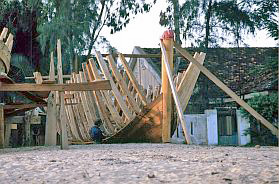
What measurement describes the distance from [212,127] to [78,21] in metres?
7.96


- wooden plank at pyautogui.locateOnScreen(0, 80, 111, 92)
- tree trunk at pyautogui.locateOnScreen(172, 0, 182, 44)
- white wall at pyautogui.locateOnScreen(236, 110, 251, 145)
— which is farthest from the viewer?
tree trunk at pyautogui.locateOnScreen(172, 0, 182, 44)

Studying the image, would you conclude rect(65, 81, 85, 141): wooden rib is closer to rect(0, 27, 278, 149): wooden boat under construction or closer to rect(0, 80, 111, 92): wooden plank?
rect(0, 27, 278, 149): wooden boat under construction

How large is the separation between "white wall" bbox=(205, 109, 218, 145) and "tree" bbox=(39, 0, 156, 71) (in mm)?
6820

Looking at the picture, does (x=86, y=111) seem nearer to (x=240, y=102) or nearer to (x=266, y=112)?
(x=240, y=102)

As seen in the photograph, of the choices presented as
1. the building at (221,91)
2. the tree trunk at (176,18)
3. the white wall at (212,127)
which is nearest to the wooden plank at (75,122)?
the building at (221,91)

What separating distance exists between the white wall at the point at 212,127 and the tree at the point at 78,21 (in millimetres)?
6820

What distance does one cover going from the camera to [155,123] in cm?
1012

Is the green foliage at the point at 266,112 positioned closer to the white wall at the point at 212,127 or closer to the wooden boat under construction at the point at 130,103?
the white wall at the point at 212,127

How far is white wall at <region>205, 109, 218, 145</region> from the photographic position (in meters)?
16.2

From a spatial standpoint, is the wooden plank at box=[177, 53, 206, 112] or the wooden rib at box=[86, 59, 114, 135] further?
the wooden rib at box=[86, 59, 114, 135]

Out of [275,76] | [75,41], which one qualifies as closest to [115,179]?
[275,76]

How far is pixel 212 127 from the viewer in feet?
53.6

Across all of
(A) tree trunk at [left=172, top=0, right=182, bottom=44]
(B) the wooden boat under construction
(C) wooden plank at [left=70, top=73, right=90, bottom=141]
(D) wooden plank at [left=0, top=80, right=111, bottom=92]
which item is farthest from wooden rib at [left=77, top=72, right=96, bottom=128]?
(A) tree trunk at [left=172, top=0, right=182, bottom=44]

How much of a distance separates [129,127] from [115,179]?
638 centimetres
